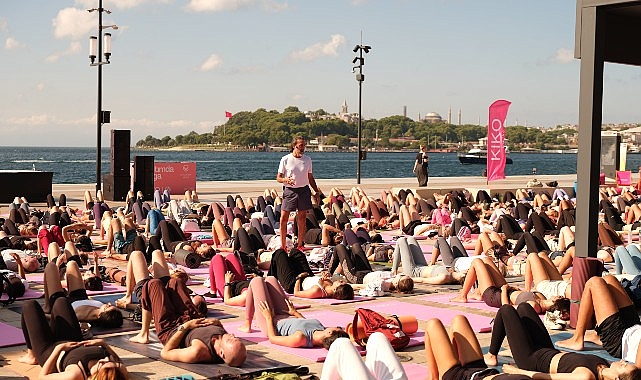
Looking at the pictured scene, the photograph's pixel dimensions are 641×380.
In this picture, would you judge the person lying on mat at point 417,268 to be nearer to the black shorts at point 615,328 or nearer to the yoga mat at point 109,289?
the yoga mat at point 109,289

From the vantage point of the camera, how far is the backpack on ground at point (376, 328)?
8.57m

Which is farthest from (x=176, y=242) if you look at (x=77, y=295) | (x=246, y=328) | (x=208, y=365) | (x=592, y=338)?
(x=592, y=338)

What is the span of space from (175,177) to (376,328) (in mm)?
23309

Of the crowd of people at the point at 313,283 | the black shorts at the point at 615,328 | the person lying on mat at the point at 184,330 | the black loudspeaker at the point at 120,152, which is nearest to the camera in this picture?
the crowd of people at the point at 313,283

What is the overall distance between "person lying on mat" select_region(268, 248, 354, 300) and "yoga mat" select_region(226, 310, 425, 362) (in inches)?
28.8

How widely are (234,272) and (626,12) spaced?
553 cm

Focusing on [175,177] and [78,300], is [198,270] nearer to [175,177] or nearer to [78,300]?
[78,300]

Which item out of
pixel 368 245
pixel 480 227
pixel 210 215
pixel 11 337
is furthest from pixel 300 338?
pixel 210 215

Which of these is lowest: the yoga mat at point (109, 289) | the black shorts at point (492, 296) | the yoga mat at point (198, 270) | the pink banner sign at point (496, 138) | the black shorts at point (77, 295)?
the yoga mat at point (198, 270)

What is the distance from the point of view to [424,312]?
10891mm

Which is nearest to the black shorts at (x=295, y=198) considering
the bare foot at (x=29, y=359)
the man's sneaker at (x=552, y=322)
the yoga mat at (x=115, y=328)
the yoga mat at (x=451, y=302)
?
the yoga mat at (x=451, y=302)

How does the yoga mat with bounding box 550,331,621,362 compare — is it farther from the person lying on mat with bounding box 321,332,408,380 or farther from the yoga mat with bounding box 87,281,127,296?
the yoga mat with bounding box 87,281,127,296

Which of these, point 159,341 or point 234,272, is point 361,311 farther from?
point 234,272

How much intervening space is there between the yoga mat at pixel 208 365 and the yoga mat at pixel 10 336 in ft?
2.97
